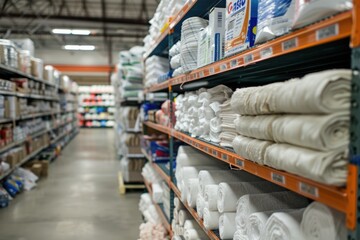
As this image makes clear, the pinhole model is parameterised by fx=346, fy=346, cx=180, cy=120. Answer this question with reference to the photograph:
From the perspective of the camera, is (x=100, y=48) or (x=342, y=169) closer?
(x=342, y=169)

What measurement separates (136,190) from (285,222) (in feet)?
17.1

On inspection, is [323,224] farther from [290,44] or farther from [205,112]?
[205,112]

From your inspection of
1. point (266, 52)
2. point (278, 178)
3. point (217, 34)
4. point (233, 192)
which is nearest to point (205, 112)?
point (217, 34)

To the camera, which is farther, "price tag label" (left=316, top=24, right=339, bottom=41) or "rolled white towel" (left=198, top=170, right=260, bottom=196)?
"rolled white towel" (left=198, top=170, right=260, bottom=196)

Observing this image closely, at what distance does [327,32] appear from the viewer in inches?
36.7

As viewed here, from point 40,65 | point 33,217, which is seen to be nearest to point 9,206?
point 33,217

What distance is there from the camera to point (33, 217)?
475 centimetres

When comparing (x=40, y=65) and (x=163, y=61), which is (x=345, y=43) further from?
(x=40, y=65)

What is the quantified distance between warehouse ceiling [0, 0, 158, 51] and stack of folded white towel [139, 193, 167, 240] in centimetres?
973

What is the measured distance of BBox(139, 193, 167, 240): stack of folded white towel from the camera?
364 cm

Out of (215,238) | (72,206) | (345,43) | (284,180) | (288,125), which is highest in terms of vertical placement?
(345,43)

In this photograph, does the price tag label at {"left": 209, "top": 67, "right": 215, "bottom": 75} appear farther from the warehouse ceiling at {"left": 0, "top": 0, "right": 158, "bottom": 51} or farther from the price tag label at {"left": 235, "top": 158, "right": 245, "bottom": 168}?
the warehouse ceiling at {"left": 0, "top": 0, "right": 158, "bottom": 51}

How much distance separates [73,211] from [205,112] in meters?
3.56

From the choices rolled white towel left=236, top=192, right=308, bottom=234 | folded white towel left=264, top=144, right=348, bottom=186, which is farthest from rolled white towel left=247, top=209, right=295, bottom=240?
folded white towel left=264, top=144, right=348, bottom=186
